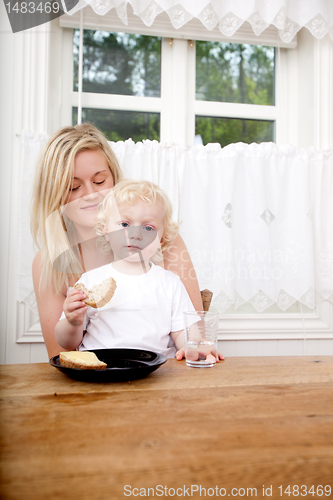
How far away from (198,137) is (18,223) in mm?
978

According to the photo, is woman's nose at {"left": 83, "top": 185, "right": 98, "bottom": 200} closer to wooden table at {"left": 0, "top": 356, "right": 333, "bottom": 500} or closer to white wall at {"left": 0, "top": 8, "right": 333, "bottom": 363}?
white wall at {"left": 0, "top": 8, "right": 333, "bottom": 363}

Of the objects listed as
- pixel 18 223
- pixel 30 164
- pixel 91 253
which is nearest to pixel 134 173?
pixel 30 164

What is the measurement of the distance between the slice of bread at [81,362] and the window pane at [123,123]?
1387 millimetres

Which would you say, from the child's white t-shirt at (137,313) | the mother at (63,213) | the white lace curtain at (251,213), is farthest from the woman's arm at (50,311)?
the white lace curtain at (251,213)

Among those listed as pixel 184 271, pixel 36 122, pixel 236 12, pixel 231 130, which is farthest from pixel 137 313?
pixel 236 12

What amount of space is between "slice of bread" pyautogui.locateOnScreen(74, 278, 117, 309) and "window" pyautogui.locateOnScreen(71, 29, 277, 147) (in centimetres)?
115

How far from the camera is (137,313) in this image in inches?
40.3

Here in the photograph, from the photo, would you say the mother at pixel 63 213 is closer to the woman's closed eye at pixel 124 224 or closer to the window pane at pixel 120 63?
the woman's closed eye at pixel 124 224

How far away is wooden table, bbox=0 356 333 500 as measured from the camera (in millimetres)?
367

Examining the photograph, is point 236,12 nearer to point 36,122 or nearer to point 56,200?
point 36,122

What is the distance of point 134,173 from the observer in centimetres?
167

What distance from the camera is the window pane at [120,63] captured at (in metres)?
1.85

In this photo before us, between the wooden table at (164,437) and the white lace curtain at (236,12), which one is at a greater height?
the white lace curtain at (236,12)

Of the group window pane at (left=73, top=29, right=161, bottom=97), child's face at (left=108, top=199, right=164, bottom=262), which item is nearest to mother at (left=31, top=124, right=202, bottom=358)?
child's face at (left=108, top=199, right=164, bottom=262)
